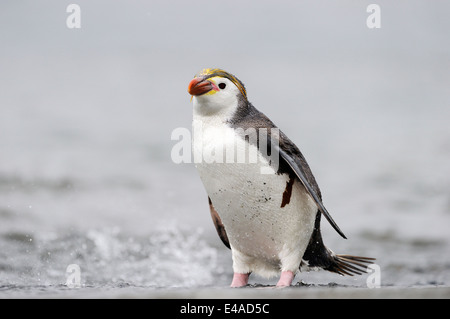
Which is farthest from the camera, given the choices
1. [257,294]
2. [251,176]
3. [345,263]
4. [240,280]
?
[345,263]

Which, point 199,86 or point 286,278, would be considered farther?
point 286,278

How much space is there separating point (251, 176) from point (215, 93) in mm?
488

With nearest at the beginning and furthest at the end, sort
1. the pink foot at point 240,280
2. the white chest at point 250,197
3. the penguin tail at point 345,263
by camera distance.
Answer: the white chest at point 250,197 → the pink foot at point 240,280 → the penguin tail at point 345,263

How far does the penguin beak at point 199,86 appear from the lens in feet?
11.2

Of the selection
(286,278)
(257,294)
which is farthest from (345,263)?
(257,294)

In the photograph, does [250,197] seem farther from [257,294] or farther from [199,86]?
[257,294]

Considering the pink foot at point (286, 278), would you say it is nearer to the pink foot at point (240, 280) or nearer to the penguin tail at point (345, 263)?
the pink foot at point (240, 280)

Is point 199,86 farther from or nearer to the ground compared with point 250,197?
farther from the ground

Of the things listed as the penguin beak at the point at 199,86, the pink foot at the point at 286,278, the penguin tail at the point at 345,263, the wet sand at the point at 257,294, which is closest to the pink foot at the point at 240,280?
the pink foot at the point at 286,278

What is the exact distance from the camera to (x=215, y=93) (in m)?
3.50
